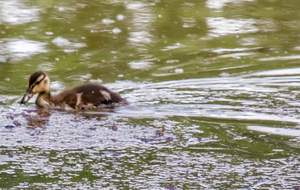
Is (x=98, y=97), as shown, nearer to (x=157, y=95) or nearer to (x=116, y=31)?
(x=157, y=95)

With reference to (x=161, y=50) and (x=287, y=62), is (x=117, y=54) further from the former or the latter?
(x=287, y=62)

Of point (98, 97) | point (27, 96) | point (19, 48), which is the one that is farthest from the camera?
point (19, 48)

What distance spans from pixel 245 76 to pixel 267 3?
6285 millimetres

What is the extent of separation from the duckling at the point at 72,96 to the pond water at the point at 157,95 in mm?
158

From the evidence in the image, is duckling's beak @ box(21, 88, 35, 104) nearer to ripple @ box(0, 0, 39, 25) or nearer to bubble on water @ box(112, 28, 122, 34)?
bubble on water @ box(112, 28, 122, 34)

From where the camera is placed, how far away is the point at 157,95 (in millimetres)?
7238

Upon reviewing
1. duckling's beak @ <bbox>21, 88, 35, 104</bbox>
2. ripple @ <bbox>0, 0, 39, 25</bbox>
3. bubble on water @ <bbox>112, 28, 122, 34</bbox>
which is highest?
ripple @ <bbox>0, 0, 39, 25</bbox>

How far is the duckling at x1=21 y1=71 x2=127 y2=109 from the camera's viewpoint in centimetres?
699

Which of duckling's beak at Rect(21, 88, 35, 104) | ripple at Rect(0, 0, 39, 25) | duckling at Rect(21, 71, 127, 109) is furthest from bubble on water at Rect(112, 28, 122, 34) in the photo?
duckling's beak at Rect(21, 88, 35, 104)

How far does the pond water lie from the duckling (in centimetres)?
16

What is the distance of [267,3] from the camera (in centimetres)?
1381

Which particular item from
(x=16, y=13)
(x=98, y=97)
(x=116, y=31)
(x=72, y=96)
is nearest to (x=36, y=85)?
(x=72, y=96)

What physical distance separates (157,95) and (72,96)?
3.41 feet

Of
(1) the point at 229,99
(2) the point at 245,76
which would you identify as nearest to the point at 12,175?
(1) the point at 229,99
